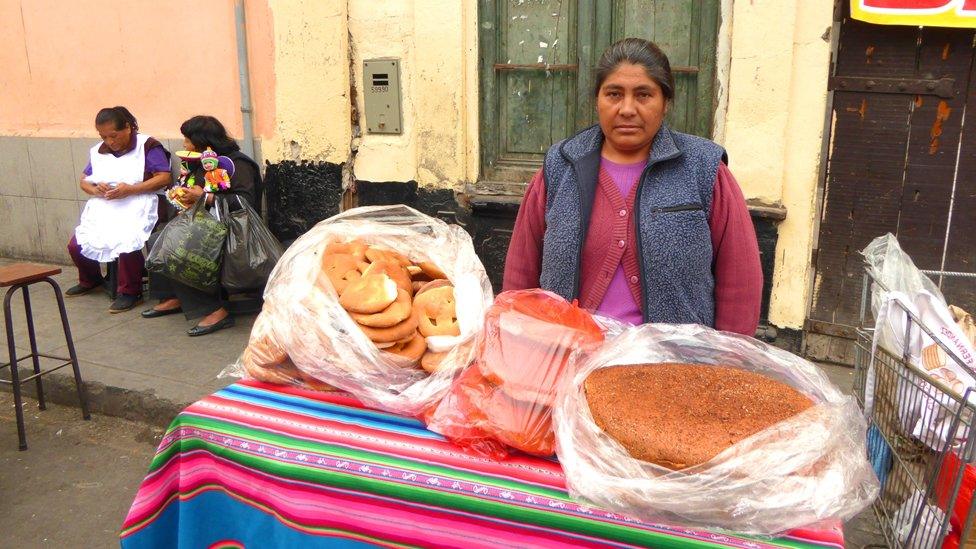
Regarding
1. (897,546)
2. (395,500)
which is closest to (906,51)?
(897,546)

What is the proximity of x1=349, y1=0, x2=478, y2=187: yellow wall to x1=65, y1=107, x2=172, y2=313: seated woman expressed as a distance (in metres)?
1.73

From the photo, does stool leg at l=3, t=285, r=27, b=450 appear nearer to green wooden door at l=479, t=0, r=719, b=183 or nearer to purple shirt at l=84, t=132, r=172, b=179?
purple shirt at l=84, t=132, r=172, b=179

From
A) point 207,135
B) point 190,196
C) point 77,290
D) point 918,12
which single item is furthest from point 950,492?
point 77,290

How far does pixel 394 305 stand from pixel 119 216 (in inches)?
172

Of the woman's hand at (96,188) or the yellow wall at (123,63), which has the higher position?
the yellow wall at (123,63)

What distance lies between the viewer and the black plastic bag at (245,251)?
15.2 feet

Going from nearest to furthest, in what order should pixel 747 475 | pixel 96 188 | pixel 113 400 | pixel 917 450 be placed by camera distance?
pixel 747 475
pixel 917 450
pixel 113 400
pixel 96 188

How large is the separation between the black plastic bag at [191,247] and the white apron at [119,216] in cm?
84

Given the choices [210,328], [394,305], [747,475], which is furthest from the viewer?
[210,328]

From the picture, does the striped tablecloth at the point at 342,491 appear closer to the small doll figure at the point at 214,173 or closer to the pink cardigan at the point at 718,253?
the pink cardigan at the point at 718,253

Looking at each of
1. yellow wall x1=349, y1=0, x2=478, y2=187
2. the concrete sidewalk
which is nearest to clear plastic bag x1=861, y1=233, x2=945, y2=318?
yellow wall x1=349, y1=0, x2=478, y2=187

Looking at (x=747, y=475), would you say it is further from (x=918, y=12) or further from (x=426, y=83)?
(x=426, y=83)

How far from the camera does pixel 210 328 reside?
488 cm

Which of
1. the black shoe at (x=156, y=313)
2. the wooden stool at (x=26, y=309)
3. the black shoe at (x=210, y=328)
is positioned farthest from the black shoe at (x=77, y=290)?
the wooden stool at (x=26, y=309)
